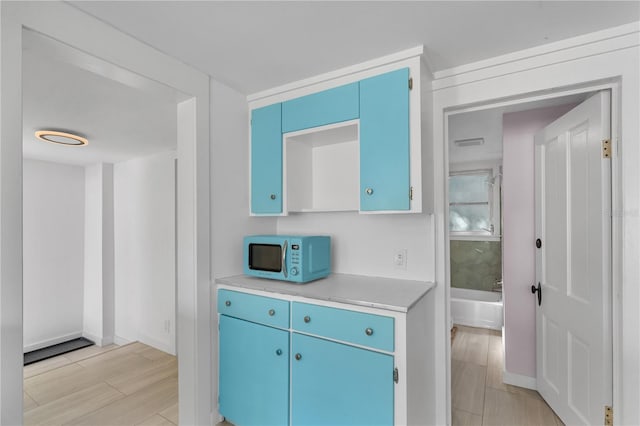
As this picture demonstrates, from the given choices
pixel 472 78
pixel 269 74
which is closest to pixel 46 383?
pixel 269 74

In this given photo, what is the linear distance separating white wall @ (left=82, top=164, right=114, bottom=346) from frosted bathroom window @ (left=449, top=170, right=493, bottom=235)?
15.3ft

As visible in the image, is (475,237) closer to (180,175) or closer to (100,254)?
(180,175)

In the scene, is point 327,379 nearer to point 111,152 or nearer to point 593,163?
point 593,163

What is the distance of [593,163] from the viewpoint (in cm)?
171

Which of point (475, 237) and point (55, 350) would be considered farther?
point (475, 237)

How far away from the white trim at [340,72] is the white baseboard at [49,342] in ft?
12.9

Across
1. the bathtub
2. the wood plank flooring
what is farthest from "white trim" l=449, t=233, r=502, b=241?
the wood plank flooring

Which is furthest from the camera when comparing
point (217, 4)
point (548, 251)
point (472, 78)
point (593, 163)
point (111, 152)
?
point (111, 152)

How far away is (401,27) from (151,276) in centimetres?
345

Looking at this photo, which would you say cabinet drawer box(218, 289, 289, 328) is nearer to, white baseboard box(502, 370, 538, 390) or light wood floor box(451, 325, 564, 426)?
light wood floor box(451, 325, 564, 426)

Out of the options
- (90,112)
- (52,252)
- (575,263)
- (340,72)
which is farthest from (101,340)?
(575,263)

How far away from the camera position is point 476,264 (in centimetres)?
439

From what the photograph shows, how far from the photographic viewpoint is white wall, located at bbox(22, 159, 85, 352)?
368 centimetres

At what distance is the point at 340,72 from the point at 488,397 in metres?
2.56
